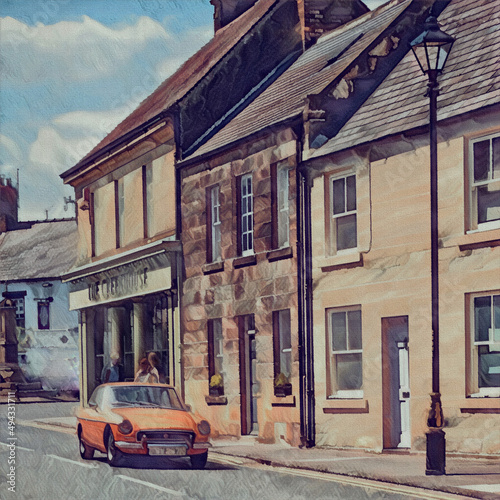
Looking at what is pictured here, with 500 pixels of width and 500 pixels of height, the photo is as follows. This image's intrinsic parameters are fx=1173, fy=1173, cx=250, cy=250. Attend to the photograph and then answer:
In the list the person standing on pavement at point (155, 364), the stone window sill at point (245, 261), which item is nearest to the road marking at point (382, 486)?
the person standing on pavement at point (155, 364)

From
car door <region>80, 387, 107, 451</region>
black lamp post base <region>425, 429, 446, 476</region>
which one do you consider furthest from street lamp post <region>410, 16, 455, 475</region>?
car door <region>80, 387, 107, 451</region>

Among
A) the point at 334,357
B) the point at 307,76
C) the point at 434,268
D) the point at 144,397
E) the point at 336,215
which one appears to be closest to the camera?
the point at 434,268

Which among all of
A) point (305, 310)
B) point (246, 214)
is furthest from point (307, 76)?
point (305, 310)

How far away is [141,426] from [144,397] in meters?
1.47

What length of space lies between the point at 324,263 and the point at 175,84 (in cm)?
1148

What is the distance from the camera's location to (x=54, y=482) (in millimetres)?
15516

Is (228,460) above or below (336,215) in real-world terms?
below

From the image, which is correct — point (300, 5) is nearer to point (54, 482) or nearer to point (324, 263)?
point (324, 263)

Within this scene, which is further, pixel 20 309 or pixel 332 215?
pixel 20 309

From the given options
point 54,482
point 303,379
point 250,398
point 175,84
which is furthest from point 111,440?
point 175,84

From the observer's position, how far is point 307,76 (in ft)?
80.3

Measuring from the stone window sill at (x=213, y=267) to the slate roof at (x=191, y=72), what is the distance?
387 centimetres

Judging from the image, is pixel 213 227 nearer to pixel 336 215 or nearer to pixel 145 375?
pixel 145 375

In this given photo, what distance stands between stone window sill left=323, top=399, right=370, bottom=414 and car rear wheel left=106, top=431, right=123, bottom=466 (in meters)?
4.59
